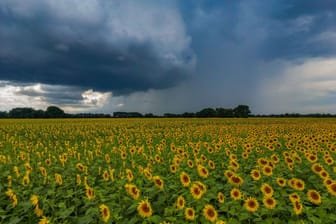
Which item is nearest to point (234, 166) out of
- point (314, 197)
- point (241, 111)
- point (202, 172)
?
point (202, 172)

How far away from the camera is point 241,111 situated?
2879 inches

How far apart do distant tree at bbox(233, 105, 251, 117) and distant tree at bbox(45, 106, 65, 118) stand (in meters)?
42.8

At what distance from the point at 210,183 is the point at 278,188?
1.25 metres

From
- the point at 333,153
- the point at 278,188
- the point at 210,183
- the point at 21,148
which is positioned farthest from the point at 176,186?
the point at 21,148

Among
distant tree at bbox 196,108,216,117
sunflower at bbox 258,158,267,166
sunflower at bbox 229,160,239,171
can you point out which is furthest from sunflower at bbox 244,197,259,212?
distant tree at bbox 196,108,216,117

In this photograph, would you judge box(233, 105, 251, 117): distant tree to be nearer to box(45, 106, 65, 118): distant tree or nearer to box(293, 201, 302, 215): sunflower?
box(45, 106, 65, 118): distant tree

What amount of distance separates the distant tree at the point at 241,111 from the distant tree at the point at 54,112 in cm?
4283

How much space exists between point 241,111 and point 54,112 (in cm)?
4913

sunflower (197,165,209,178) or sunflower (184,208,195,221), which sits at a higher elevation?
sunflower (197,165,209,178)

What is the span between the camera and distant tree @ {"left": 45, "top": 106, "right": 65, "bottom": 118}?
72894mm

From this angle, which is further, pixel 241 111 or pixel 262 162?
pixel 241 111

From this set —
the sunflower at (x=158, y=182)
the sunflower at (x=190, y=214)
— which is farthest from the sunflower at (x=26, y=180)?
the sunflower at (x=190, y=214)

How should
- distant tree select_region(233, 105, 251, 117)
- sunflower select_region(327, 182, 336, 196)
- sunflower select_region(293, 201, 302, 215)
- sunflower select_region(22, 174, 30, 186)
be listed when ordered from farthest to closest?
distant tree select_region(233, 105, 251, 117)
sunflower select_region(22, 174, 30, 186)
sunflower select_region(327, 182, 336, 196)
sunflower select_region(293, 201, 302, 215)

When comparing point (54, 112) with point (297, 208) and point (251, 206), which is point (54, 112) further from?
point (297, 208)
